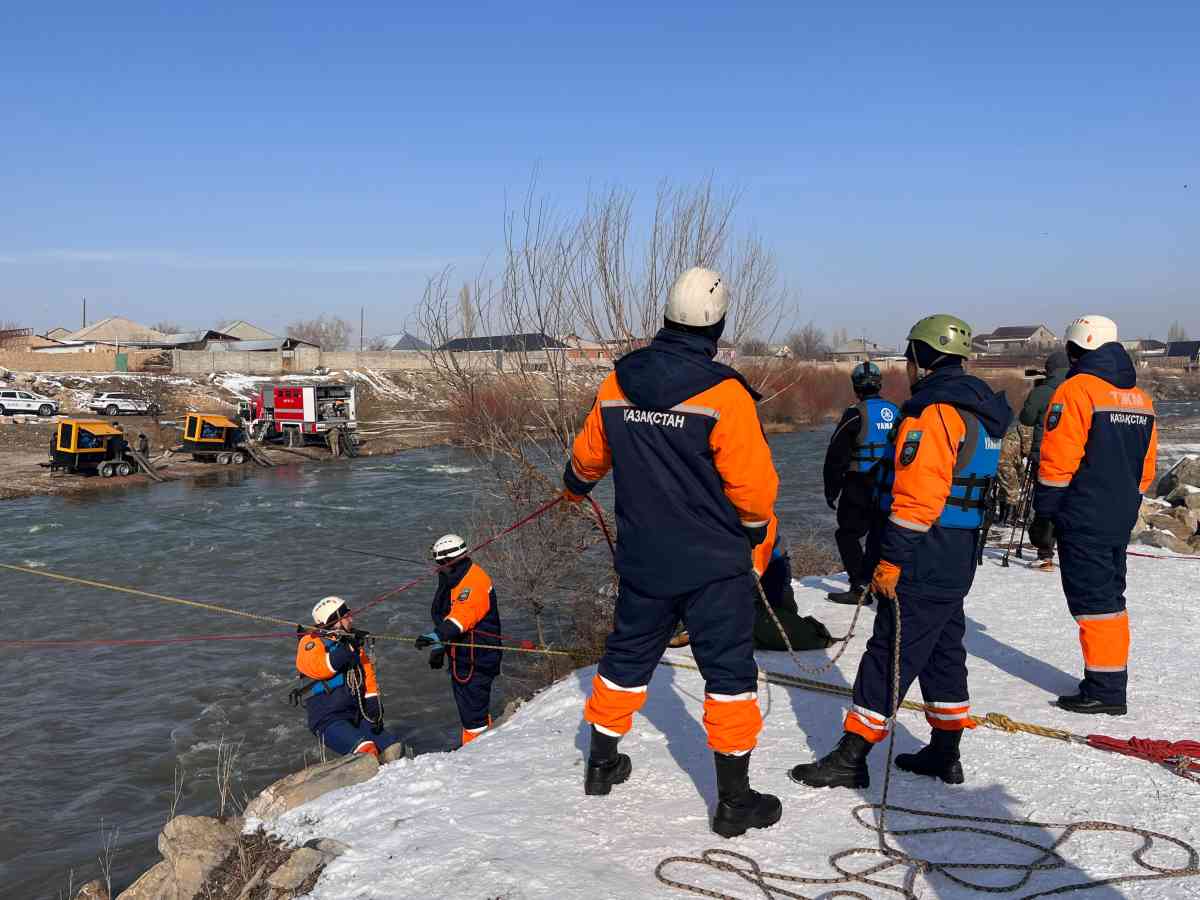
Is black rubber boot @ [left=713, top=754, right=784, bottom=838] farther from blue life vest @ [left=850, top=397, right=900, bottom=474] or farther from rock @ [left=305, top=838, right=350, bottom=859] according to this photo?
blue life vest @ [left=850, top=397, right=900, bottom=474]

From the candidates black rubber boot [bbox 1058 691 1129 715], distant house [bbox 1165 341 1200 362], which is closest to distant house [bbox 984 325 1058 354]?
distant house [bbox 1165 341 1200 362]

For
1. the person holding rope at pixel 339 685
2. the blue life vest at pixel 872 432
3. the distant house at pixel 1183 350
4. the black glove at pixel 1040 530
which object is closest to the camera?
the black glove at pixel 1040 530

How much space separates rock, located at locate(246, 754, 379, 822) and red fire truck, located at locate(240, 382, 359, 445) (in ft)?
107

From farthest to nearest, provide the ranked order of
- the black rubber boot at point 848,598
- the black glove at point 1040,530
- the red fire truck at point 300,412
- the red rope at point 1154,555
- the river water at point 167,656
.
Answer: the red fire truck at point 300,412, the red rope at point 1154,555, the river water at point 167,656, the black rubber boot at point 848,598, the black glove at point 1040,530

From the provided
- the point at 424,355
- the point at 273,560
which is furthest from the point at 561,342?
the point at 273,560

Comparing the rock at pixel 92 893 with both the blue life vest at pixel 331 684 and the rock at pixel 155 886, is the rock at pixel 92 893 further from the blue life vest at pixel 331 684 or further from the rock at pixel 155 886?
the blue life vest at pixel 331 684

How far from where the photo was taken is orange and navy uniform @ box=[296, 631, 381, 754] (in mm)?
6059

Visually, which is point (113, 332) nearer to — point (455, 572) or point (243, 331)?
point (243, 331)

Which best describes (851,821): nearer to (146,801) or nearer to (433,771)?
(433,771)

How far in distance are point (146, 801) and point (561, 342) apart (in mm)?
6173

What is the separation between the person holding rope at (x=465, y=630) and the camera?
591cm

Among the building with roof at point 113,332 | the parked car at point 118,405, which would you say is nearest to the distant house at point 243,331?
the building with roof at point 113,332

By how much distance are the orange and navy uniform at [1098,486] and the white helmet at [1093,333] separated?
0.04 meters

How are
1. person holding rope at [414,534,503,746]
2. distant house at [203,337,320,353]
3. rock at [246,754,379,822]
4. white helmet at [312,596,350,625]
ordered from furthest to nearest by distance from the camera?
distant house at [203,337,320,353]
white helmet at [312,596,350,625]
person holding rope at [414,534,503,746]
rock at [246,754,379,822]
